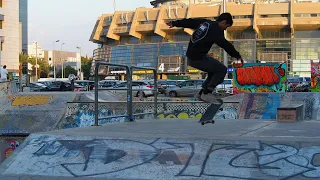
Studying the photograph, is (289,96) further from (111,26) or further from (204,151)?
(111,26)

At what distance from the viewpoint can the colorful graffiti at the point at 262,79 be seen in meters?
22.8

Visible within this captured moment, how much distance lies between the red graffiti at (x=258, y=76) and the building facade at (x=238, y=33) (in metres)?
58.0

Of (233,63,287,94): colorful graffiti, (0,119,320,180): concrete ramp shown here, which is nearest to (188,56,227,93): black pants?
(0,119,320,180): concrete ramp

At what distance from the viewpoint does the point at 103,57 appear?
105500mm

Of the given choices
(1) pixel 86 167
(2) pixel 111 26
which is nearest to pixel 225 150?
(1) pixel 86 167

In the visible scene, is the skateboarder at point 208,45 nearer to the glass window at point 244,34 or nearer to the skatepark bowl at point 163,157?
the skatepark bowl at point 163,157

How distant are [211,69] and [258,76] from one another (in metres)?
17.2

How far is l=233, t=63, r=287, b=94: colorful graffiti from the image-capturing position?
74.9 feet

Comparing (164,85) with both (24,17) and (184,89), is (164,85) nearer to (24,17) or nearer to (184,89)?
(184,89)

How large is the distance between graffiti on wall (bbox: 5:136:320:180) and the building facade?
252 ft

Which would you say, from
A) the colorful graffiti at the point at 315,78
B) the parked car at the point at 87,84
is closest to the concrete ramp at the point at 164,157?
the colorful graffiti at the point at 315,78

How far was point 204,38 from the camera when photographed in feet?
20.8

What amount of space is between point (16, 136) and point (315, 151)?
444 inches

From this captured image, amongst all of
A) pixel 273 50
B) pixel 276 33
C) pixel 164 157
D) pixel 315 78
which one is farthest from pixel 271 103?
pixel 276 33
